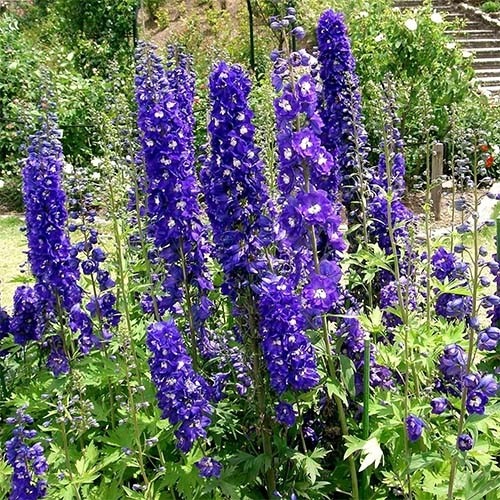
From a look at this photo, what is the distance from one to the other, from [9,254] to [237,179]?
6564 millimetres

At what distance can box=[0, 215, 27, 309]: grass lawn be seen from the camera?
7.94 m

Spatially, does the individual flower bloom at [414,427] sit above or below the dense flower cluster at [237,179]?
below

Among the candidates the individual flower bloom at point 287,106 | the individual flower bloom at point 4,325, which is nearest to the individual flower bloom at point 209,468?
the individual flower bloom at point 287,106

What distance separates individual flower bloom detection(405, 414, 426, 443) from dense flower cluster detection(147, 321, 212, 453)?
806mm

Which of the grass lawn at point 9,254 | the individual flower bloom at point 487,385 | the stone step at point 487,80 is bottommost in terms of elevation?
the grass lawn at point 9,254

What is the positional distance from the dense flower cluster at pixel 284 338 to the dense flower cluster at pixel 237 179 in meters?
0.15

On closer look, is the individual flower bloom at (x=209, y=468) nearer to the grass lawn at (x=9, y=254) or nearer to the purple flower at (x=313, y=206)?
the purple flower at (x=313, y=206)

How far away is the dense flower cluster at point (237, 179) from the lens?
3113 millimetres

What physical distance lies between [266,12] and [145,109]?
12544 millimetres

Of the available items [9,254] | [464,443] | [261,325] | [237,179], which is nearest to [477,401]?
[464,443]

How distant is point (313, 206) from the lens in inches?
123

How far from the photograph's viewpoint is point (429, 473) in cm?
322

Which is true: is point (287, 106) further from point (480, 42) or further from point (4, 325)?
point (480, 42)

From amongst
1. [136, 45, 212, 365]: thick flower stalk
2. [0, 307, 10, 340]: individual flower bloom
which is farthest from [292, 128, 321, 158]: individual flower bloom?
[0, 307, 10, 340]: individual flower bloom
